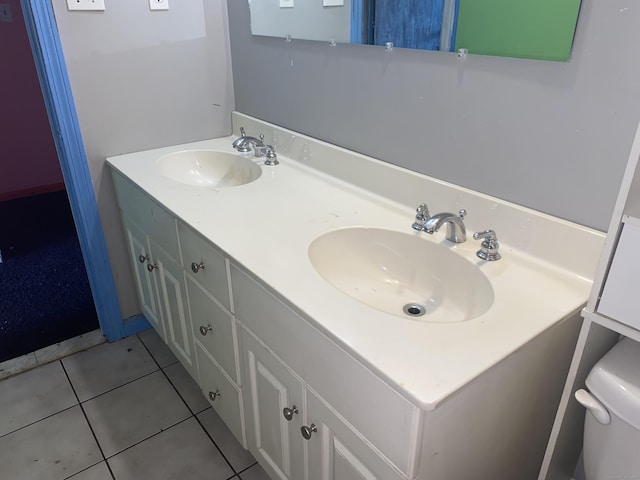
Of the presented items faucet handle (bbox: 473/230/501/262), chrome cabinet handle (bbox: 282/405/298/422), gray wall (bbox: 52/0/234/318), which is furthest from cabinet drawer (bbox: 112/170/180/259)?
faucet handle (bbox: 473/230/501/262)

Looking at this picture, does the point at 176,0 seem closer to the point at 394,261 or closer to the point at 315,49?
the point at 315,49

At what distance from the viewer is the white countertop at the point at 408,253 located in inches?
31.2

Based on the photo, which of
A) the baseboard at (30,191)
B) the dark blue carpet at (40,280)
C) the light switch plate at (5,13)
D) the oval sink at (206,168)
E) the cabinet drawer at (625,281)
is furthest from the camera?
the baseboard at (30,191)

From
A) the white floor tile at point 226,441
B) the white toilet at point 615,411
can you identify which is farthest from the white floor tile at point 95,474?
the white toilet at point 615,411

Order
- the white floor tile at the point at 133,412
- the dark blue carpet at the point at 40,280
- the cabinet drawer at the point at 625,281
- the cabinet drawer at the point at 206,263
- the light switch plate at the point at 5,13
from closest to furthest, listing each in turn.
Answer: the cabinet drawer at the point at 625,281 → the cabinet drawer at the point at 206,263 → the white floor tile at the point at 133,412 → the dark blue carpet at the point at 40,280 → the light switch plate at the point at 5,13

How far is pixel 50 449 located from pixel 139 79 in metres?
1.27

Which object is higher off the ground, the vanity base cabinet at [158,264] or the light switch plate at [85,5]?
the light switch plate at [85,5]

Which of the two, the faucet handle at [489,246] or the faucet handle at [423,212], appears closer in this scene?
the faucet handle at [489,246]

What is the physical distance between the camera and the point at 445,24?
111cm

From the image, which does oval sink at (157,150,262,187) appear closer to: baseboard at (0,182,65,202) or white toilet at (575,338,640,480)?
white toilet at (575,338,640,480)

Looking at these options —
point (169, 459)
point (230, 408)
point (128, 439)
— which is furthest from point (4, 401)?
point (230, 408)

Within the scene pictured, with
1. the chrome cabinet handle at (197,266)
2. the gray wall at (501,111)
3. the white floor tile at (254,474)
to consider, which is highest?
the gray wall at (501,111)

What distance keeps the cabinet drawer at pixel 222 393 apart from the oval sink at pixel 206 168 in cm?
63

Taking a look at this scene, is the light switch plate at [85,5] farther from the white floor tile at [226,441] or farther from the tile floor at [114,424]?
the white floor tile at [226,441]
